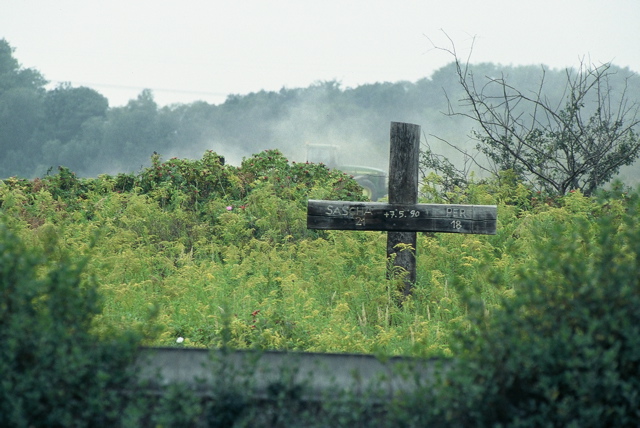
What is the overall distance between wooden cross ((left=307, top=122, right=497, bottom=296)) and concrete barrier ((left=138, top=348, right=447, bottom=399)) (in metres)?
3.61

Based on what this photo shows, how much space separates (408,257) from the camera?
21.5 feet

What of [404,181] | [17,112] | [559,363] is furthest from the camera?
[17,112]

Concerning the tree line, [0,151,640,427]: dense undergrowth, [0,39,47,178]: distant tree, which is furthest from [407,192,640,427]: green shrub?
[0,39,47,178]: distant tree

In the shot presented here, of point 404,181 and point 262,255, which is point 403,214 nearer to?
point 404,181

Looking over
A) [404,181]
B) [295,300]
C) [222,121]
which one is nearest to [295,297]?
[295,300]

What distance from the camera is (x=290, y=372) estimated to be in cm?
250

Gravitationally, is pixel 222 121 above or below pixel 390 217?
above

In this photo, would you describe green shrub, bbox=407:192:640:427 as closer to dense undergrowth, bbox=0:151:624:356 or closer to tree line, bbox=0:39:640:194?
dense undergrowth, bbox=0:151:624:356

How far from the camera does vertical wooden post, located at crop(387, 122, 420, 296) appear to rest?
6551mm

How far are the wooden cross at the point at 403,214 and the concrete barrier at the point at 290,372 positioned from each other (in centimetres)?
361

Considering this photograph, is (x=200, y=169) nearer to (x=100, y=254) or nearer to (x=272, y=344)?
(x=100, y=254)

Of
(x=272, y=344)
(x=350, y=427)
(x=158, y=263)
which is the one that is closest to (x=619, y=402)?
(x=350, y=427)

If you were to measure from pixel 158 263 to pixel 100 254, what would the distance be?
0.66 m

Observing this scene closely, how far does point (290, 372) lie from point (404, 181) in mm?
4266
